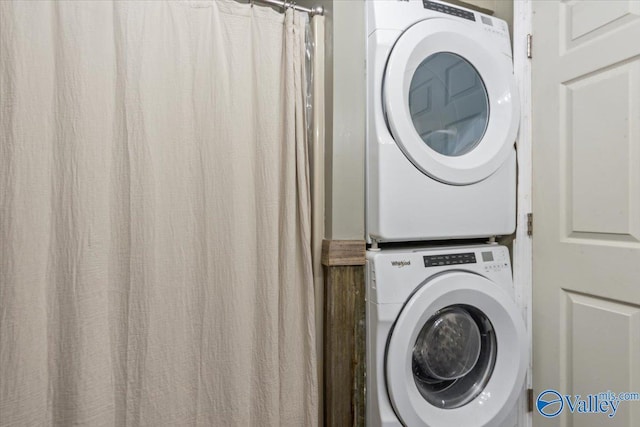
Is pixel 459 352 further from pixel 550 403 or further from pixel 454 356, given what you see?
pixel 550 403

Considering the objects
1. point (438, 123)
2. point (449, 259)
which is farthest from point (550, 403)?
point (438, 123)

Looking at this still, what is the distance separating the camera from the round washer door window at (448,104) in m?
1.26

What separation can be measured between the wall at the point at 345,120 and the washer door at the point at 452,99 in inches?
4.7

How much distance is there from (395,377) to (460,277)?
0.39 m

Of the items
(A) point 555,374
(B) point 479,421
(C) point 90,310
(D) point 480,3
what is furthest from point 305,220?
(D) point 480,3

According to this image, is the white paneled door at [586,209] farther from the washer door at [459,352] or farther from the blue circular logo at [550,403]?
the washer door at [459,352]

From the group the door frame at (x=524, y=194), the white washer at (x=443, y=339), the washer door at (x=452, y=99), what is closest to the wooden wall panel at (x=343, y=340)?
the white washer at (x=443, y=339)

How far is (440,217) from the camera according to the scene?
1206mm

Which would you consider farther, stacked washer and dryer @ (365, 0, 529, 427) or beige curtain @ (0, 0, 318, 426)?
stacked washer and dryer @ (365, 0, 529, 427)

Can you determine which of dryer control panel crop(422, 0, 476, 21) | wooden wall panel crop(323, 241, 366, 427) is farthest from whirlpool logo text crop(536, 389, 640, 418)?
dryer control panel crop(422, 0, 476, 21)

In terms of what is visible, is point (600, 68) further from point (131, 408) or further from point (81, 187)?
point (131, 408)

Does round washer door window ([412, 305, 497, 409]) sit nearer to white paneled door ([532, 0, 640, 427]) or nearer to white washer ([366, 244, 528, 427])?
white washer ([366, 244, 528, 427])

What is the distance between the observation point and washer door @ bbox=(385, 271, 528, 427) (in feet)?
3.68

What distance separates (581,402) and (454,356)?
0.41 m
